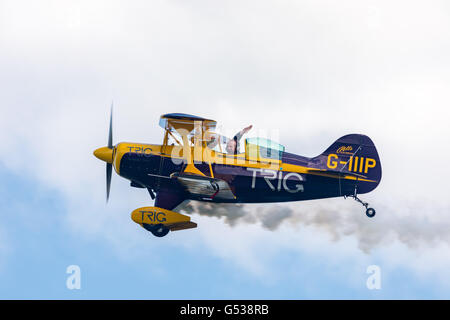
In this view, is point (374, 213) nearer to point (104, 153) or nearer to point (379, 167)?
point (379, 167)

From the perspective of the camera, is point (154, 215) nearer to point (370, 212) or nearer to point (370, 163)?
point (370, 212)

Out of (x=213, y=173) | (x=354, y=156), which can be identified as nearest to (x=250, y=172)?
(x=213, y=173)

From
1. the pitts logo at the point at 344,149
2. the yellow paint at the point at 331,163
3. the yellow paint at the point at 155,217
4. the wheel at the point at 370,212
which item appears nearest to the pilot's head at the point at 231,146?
the yellow paint at the point at 155,217

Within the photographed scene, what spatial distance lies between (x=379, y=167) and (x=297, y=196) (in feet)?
8.54

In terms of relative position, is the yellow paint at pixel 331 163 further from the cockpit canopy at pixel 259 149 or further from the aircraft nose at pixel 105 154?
the aircraft nose at pixel 105 154

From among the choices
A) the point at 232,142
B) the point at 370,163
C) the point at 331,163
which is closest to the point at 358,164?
the point at 370,163

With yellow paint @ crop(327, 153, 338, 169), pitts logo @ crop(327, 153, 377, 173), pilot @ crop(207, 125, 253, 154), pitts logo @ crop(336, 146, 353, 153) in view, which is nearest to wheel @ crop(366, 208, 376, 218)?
pitts logo @ crop(327, 153, 377, 173)

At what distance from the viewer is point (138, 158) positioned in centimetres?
3097

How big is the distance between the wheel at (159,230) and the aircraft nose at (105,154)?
275cm

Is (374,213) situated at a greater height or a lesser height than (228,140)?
lesser

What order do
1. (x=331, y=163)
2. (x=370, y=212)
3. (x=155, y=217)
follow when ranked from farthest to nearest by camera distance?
1. (x=331, y=163)
2. (x=370, y=212)
3. (x=155, y=217)

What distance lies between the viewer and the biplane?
30.5 m

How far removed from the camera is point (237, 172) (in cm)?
3059

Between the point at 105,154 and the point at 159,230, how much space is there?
3.11 metres
